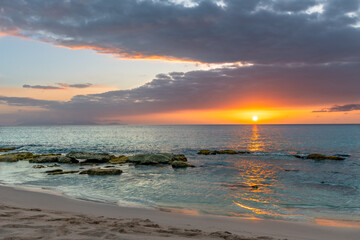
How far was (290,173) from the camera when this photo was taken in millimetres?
28297

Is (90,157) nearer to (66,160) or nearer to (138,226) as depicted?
(66,160)

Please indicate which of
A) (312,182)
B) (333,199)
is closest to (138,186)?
(333,199)

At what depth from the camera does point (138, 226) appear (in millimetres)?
9227

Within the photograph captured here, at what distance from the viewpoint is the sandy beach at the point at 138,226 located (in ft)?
26.2

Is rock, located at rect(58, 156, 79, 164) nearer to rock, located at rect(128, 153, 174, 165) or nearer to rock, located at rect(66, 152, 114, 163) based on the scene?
rock, located at rect(66, 152, 114, 163)

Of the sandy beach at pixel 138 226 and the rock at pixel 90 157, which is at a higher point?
the sandy beach at pixel 138 226

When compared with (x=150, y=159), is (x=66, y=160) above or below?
below

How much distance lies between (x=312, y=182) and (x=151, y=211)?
59.4 ft

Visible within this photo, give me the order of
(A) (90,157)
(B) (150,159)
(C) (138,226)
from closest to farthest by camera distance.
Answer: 1. (C) (138,226)
2. (B) (150,159)
3. (A) (90,157)

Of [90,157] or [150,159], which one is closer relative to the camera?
[150,159]

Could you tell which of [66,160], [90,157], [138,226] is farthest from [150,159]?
[138,226]

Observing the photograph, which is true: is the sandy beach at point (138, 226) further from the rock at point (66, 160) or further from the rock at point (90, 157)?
the rock at point (90, 157)

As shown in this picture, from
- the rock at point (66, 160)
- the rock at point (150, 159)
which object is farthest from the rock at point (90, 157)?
the rock at point (150, 159)

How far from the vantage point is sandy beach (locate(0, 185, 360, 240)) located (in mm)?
7992
